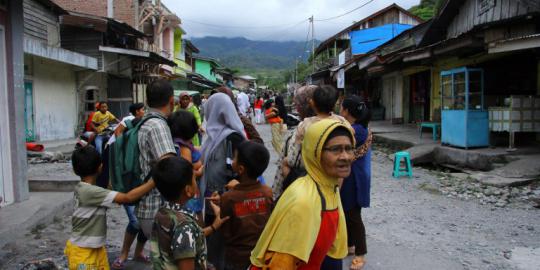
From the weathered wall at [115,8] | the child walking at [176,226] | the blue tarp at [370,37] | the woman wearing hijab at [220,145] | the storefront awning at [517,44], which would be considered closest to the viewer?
the child walking at [176,226]

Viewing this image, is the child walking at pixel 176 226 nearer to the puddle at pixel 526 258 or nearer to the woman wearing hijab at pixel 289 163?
the woman wearing hijab at pixel 289 163

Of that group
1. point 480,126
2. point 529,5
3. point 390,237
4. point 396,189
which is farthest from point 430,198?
point 529,5

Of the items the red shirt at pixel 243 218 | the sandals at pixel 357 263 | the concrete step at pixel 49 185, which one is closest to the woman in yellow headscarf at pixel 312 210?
the red shirt at pixel 243 218

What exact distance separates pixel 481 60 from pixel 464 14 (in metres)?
2.61

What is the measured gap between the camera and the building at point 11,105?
5.45 metres

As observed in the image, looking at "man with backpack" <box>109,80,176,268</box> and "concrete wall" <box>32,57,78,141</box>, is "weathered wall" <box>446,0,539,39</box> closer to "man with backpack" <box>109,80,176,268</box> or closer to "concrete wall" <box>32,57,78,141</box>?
"man with backpack" <box>109,80,176,268</box>

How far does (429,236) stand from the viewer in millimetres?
5281

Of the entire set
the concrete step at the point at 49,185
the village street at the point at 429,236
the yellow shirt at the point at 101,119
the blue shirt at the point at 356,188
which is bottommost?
the village street at the point at 429,236

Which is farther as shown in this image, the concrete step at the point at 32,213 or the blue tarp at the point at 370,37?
the blue tarp at the point at 370,37

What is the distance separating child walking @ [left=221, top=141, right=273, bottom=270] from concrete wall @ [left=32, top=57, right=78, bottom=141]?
531 inches

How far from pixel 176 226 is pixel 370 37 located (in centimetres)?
2751

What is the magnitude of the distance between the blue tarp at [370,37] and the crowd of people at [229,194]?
81.1ft

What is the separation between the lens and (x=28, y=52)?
39.1 ft

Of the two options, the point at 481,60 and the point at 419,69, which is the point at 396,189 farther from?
the point at 419,69
